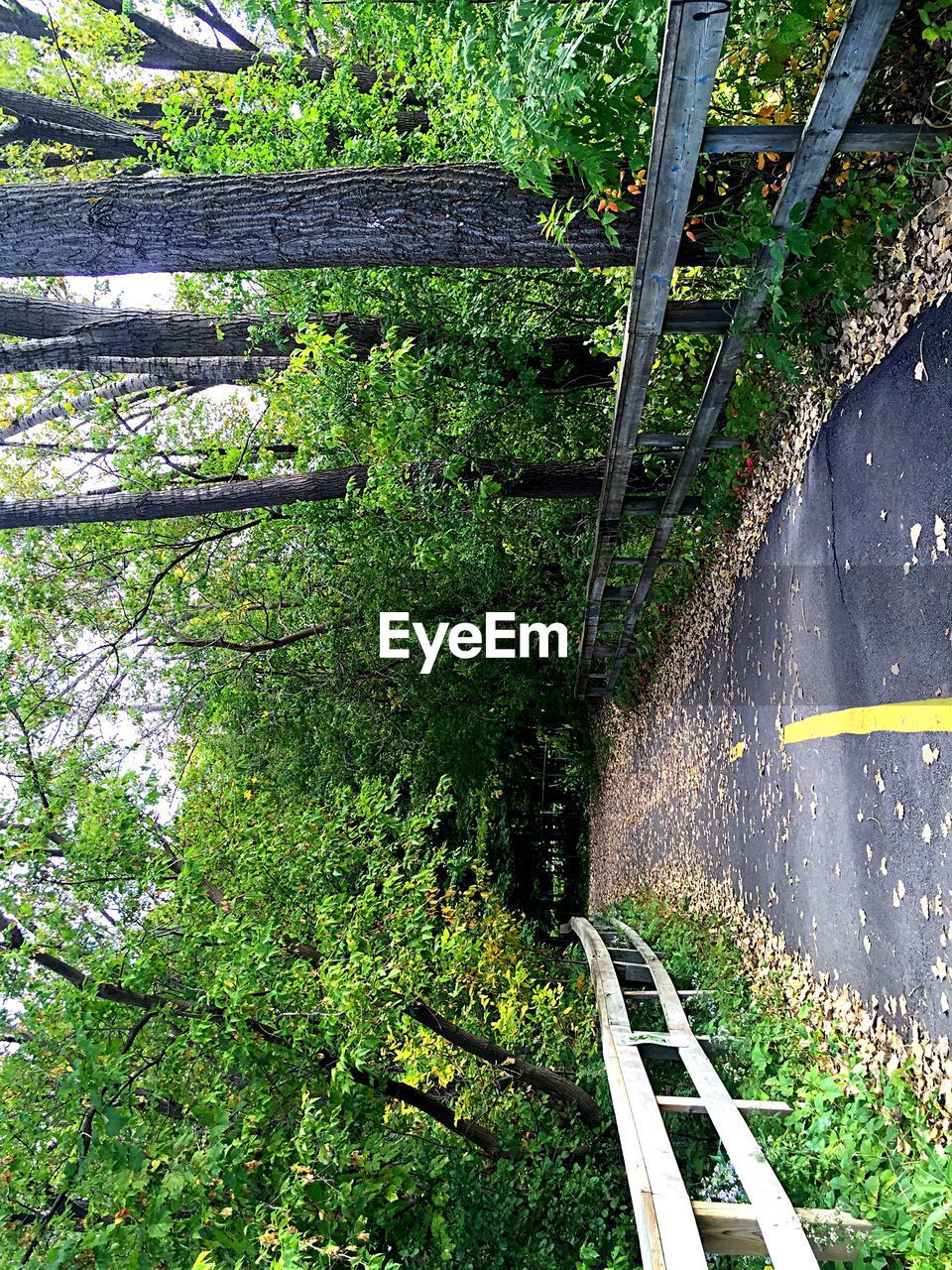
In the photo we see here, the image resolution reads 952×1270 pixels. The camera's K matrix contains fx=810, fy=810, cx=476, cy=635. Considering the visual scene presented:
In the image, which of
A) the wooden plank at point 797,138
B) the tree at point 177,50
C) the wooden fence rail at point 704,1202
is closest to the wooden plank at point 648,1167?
the wooden fence rail at point 704,1202

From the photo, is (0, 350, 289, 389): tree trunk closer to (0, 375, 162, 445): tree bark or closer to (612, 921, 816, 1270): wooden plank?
(0, 375, 162, 445): tree bark

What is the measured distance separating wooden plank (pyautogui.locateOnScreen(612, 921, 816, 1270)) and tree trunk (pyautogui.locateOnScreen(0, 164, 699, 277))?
5.02 meters

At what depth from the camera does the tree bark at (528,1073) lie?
7.99 meters

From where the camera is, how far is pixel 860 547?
5.02 m

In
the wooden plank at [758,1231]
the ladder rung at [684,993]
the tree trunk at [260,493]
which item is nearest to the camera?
the wooden plank at [758,1231]

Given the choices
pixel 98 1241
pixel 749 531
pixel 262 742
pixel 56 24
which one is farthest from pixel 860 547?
pixel 262 742

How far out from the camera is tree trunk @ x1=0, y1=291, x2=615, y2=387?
754 centimetres

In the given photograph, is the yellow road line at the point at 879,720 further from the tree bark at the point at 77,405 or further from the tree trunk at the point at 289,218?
the tree bark at the point at 77,405

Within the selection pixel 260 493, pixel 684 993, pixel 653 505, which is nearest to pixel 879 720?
pixel 653 505

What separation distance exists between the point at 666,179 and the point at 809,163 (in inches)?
28.1

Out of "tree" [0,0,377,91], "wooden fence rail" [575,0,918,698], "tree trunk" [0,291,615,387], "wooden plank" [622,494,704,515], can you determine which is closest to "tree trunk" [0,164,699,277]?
"wooden fence rail" [575,0,918,698]

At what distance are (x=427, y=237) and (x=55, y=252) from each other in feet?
7.37

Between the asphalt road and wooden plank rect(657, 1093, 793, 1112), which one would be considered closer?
the asphalt road

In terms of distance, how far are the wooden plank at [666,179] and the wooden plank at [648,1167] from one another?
4734mm
